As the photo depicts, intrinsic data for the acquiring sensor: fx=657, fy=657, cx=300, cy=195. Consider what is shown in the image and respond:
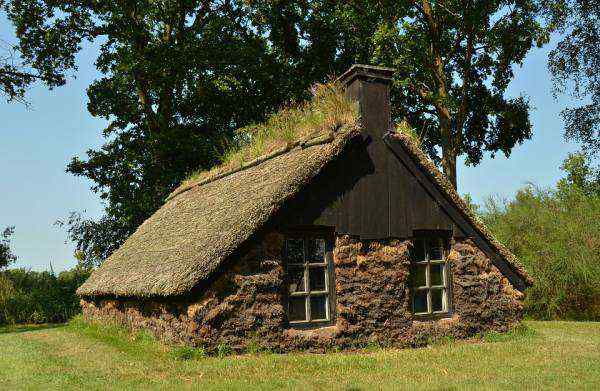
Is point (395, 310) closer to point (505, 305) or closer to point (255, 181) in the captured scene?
point (505, 305)

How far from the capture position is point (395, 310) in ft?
41.1

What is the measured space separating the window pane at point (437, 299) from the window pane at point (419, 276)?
282 millimetres

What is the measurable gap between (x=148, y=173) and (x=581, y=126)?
58.8 ft

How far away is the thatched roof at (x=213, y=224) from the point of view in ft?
36.0

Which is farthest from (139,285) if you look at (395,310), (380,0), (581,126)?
(581,126)

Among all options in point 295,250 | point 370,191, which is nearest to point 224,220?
point 295,250

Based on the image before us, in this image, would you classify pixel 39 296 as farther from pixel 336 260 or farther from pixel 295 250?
pixel 336 260

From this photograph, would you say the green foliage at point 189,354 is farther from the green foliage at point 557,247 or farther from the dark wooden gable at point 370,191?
the green foliage at point 557,247

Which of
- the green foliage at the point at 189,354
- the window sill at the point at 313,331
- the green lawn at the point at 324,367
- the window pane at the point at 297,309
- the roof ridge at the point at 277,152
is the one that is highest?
the roof ridge at the point at 277,152

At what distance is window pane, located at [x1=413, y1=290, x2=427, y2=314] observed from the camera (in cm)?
1300

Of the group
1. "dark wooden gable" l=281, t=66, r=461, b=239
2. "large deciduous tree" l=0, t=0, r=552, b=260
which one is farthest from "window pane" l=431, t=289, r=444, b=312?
"large deciduous tree" l=0, t=0, r=552, b=260

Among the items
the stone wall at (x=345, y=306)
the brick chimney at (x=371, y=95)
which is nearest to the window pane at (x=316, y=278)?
the stone wall at (x=345, y=306)

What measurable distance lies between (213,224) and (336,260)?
2.45 metres

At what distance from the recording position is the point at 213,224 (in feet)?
41.2
